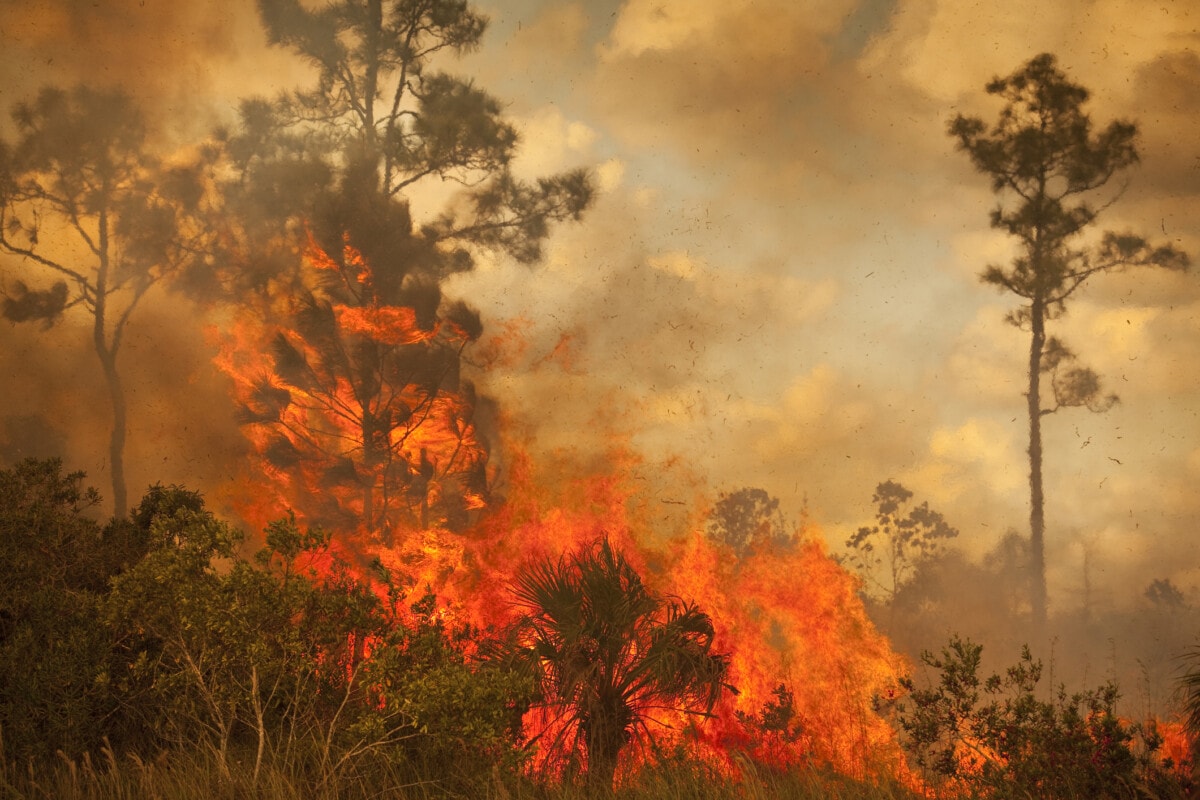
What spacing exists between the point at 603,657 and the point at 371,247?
13.4 metres

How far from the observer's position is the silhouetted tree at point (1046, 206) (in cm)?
2002

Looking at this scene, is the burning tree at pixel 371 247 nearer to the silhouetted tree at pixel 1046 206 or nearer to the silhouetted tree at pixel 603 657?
the silhouetted tree at pixel 1046 206

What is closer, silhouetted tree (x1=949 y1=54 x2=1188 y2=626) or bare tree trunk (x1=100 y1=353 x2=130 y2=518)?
silhouetted tree (x1=949 y1=54 x2=1188 y2=626)

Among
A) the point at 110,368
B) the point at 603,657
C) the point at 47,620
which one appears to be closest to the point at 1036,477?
the point at 603,657

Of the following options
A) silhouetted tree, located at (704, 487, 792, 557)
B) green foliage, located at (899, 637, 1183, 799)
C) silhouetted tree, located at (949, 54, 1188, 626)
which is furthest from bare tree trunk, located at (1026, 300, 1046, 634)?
green foliage, located at (899, 637, 1183, 799)

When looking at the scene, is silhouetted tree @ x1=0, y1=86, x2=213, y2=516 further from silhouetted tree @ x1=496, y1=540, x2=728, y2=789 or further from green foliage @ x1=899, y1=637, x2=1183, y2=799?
green foliage @ x1=899, y1=637, x2=1183, y2=799

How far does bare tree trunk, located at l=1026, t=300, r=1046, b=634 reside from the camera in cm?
1955

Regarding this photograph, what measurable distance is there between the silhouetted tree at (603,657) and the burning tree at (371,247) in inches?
396

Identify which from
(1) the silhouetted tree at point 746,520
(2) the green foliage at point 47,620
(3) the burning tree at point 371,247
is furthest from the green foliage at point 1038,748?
(3) the burning tree at point 371,247

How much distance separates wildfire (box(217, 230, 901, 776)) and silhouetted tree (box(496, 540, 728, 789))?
763 cm

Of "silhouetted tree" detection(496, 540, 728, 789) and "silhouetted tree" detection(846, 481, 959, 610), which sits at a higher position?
"silhouetted tree" detection(846, 481, 959, 610)

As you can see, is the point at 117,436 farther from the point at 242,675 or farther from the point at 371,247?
the point at 242,675

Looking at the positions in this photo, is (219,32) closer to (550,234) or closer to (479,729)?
(550,234)

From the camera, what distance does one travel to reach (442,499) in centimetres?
2133
